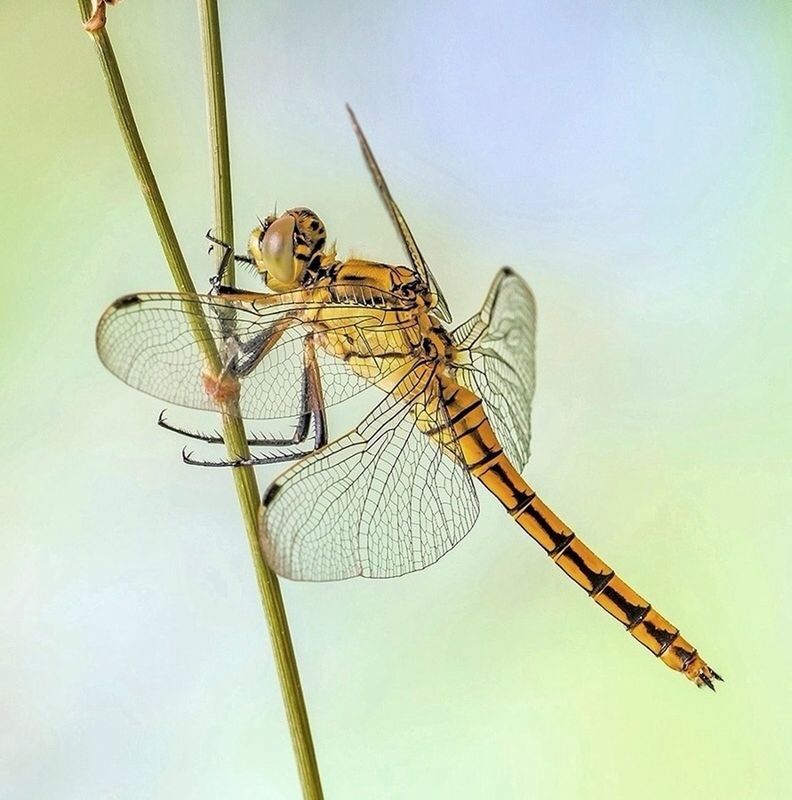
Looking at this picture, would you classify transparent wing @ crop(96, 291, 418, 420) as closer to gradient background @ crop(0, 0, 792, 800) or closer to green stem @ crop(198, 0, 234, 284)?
green stem @ crop(198, 0, 234, 284)

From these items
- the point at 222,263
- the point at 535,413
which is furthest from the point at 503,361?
the point at 535,413

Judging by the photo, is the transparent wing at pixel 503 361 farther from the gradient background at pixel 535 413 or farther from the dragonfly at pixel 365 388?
the gradient background at pixel 535 413

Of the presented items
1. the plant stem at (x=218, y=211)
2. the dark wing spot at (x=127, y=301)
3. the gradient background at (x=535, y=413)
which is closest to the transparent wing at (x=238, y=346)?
the dark wing spot at (x=127, y=301)

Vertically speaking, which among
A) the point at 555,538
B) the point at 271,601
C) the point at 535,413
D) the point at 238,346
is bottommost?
the point at 271,601

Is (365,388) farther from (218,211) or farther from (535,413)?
(535,413)

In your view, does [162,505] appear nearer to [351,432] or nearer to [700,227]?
[351,432]

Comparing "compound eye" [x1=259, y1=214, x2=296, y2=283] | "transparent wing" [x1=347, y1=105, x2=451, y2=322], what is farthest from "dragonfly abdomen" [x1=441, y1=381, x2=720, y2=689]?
"compound eye" [x1=259, y1=214, x2=296, y2=283]
